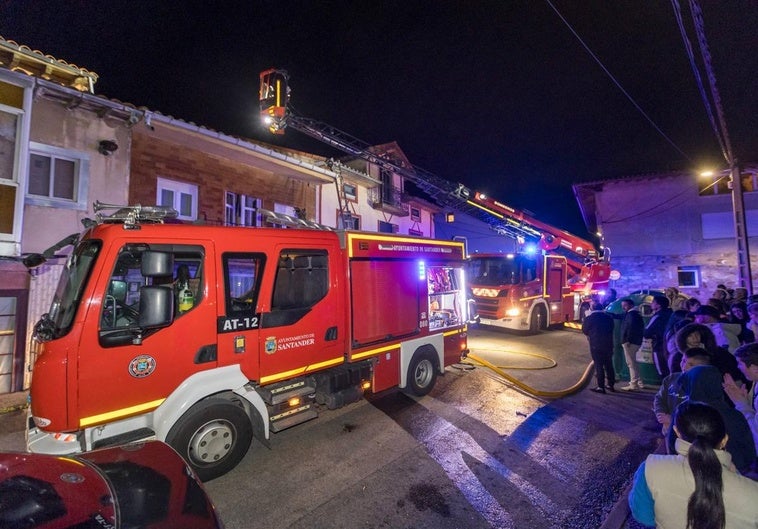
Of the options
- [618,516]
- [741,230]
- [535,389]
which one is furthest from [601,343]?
[741,230]

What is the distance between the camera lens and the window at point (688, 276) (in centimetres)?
1989

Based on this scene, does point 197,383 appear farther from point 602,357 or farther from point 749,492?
point 602,357

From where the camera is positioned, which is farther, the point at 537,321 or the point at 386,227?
the point at 386,227

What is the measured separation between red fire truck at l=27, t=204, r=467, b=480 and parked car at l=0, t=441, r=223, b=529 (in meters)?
1.29

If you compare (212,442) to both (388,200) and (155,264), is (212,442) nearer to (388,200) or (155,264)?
(155,264)

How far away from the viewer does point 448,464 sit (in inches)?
169

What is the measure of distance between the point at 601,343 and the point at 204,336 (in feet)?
21.8

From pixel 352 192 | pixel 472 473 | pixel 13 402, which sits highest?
pixel 352 192

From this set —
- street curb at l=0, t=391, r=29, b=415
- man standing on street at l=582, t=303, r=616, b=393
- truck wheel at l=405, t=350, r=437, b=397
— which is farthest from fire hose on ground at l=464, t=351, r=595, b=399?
street curb at l=0, t=391, r=29, b=415

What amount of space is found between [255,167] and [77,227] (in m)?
5.16

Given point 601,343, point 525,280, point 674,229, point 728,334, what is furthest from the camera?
point 674,229

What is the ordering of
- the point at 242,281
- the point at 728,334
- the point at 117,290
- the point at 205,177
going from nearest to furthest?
the point at 117,290 < the point at 242,281 < the point at 728,334 < the point at 205,177

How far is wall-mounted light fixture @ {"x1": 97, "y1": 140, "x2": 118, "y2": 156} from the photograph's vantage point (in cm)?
791

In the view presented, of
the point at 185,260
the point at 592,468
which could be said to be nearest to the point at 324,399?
→ the point at 185,260
